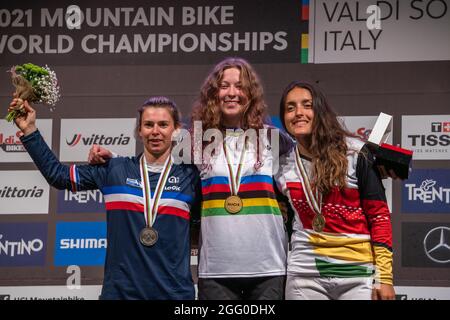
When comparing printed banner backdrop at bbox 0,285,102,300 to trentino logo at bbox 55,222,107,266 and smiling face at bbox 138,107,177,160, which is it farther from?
smiling face at bbox 138,107,177,160

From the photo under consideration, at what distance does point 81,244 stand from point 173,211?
5.04 ft

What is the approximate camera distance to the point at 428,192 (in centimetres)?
477

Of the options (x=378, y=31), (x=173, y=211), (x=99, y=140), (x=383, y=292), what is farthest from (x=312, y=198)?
(x=99, y=140)

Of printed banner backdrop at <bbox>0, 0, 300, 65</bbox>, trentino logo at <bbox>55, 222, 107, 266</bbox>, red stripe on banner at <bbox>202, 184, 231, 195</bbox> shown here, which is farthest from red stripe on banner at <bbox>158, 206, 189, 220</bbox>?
printed banner backdrop at <bbox>0, 0, 300, 65</bbox>

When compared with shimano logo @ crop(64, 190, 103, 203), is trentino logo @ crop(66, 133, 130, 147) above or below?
above

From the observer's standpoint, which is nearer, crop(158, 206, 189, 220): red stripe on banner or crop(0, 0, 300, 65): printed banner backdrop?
crop(158, 206, 189, 220): red stripe on banner

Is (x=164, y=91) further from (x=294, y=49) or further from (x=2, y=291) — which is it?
(x=2, y=291)

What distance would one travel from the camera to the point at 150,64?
505 cm

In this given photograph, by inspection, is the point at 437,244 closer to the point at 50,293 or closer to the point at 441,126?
the point at 441,126

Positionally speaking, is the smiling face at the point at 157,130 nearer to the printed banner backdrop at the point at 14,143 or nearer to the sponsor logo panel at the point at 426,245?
the printed banner backdrop at the point at 14,143

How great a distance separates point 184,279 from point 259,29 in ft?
6.41

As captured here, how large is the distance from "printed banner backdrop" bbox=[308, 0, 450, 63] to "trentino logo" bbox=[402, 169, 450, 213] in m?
0.66

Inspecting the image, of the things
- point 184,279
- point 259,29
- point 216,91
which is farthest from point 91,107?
point 184,279

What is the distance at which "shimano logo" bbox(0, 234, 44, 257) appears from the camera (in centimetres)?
501
